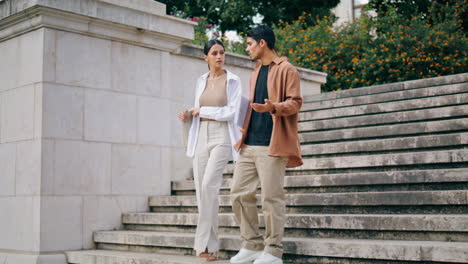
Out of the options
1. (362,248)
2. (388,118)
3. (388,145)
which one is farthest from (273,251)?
(388,118)

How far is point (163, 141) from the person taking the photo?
7855 millimetres

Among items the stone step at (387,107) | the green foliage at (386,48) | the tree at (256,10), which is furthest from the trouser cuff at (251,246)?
the tree at (256,10)

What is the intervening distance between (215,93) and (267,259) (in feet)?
5.73

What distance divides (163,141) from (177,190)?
0.71 meters

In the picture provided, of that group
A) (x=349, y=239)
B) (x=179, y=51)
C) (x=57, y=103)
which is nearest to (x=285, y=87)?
→ (x=349, y=239)

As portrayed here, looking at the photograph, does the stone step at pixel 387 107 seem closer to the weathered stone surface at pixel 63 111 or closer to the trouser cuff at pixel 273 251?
the weathered stone surface at pixel 63 111

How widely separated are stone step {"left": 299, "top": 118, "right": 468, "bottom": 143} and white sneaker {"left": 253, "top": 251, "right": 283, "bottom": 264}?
10.7 ft

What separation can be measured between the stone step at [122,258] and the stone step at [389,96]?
14.5 ft

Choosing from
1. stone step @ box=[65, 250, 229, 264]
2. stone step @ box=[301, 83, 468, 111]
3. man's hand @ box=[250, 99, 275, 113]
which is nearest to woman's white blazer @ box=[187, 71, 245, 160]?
man's hand @ box=[250, 99, 275, 113]

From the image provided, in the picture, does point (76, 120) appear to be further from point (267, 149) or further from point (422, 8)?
point (422, 8)

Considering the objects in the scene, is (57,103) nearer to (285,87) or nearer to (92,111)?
(92,111)

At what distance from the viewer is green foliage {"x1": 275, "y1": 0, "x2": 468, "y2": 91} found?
1294 centimetres

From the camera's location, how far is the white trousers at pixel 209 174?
204 inches

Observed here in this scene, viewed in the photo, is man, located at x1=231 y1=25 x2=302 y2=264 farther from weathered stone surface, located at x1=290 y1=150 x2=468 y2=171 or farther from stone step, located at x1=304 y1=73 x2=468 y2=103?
stone step, located at x1=304 y1=73 x2=468 y2=103
